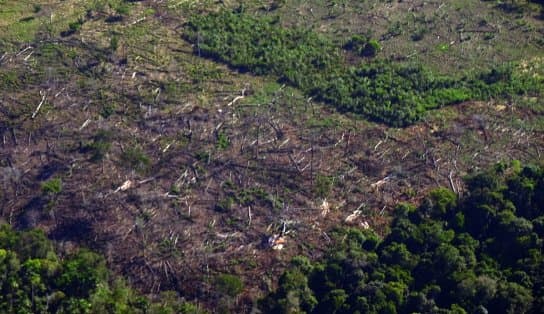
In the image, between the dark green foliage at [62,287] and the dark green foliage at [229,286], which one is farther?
the dark green foliage at [229,286]

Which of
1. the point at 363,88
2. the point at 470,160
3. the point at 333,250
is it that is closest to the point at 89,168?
the point at 333,250

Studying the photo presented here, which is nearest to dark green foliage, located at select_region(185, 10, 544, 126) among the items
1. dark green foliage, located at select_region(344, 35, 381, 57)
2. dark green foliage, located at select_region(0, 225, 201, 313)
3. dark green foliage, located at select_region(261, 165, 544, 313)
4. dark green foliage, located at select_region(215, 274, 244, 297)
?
dark green foliage, located at select_region(344, 35, 381, 57)

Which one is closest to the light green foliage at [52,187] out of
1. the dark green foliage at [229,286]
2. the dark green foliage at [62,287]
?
the dark green foliage at [62,287]

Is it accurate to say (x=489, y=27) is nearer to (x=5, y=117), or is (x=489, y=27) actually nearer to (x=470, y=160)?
(x=470, y=160)

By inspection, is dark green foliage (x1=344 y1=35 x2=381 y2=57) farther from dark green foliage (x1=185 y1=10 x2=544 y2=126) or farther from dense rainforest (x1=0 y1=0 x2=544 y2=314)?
dense rainforest (x1=0 y1=0 x2=544 y2=314)

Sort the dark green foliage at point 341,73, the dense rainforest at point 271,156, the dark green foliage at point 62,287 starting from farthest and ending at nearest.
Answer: the dark green foliage at point 341,73
the dense rainforest at point 271,156
the dark green foliage at point 62,287

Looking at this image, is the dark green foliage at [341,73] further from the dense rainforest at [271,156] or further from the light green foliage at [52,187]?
the light green foliage at [52,187]
